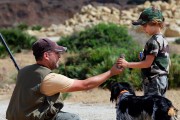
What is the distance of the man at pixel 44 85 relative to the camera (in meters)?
6.12

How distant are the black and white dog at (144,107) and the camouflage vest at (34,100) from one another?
0.77m

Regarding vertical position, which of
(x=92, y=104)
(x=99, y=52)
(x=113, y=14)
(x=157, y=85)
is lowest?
(x=113, y=14)

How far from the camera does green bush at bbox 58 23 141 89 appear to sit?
569 inches

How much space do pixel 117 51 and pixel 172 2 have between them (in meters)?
34.1

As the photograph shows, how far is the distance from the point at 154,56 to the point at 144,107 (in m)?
0.81

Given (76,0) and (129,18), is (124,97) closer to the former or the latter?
(129,18)

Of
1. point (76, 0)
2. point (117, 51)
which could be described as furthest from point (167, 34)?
point (76, 0)

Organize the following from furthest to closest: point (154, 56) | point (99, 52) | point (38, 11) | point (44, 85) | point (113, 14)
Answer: point (38, 11) < point (113, 14) < point (99, 52) < point (154, 56) < point (44, 85)

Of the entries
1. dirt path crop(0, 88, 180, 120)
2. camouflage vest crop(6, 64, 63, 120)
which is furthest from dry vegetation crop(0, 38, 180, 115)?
camouflage vest crop(6, 64, 63, 120)

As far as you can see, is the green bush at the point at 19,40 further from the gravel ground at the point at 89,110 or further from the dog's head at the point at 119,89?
the dog's head at the point at 119,89

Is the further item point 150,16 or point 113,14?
point 113,14

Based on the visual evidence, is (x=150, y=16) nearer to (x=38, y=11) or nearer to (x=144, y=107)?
(x=144, y=107)

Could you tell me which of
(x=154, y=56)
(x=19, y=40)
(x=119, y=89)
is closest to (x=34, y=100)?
(x=119, y=89)

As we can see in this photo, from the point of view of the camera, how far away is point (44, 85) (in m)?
6.11
